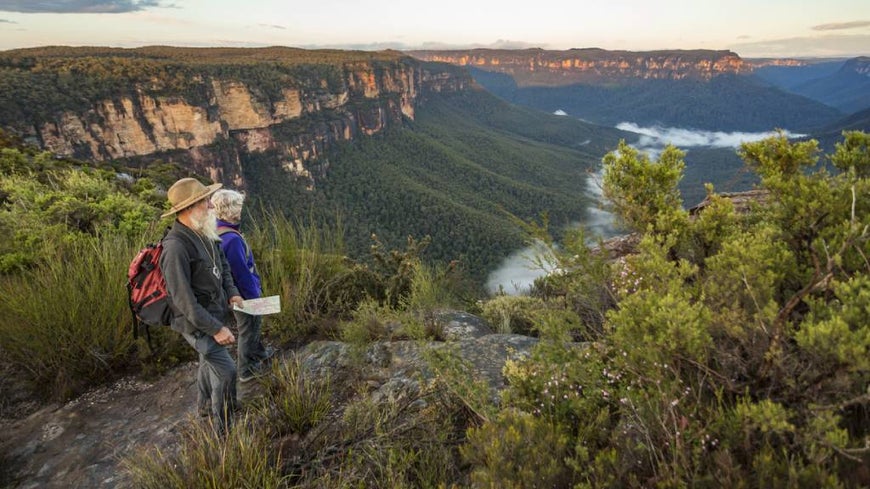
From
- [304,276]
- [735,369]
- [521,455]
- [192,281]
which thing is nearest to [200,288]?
[192,281]

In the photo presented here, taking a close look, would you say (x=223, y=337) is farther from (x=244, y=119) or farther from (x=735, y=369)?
(x=244, y=119)

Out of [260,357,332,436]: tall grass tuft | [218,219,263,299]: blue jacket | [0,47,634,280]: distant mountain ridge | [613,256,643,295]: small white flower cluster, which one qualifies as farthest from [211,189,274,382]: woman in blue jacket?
[0,47,634,280]: distant mountain ridge

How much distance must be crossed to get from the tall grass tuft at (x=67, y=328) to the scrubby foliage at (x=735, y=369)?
330cm

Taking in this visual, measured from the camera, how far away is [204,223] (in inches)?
117

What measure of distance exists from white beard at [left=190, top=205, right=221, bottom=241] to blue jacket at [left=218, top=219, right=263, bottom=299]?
0.49 m

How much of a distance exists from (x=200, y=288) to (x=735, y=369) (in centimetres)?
291

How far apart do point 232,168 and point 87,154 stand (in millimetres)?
14331

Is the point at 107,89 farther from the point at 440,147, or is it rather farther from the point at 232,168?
the point at 440,147

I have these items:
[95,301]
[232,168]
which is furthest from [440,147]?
[95,301]

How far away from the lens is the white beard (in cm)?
291

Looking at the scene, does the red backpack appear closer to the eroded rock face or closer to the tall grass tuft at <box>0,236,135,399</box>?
the tall grass tuft at <box>0,236,135,399</box>

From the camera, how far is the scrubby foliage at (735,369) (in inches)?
45.6

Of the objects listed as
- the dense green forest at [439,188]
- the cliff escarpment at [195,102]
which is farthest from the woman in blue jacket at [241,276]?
the cliff escarpment at [195,102]

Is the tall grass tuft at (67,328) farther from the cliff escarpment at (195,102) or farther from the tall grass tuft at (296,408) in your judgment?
the cliff escarpment at (195,102)
